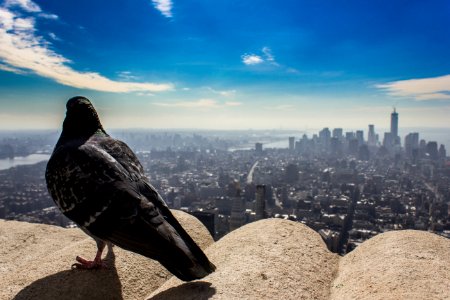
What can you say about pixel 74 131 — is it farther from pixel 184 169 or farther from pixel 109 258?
pixel 184 169

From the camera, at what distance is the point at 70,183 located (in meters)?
4.39

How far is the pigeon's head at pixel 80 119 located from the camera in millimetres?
5371

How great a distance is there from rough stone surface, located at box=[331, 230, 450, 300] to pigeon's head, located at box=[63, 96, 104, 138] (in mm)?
4615

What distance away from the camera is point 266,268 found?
211 inches

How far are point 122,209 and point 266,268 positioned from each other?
8.44 ft

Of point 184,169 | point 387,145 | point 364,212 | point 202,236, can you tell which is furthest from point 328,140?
point 202,236

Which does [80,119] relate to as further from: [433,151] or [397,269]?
[433,151]

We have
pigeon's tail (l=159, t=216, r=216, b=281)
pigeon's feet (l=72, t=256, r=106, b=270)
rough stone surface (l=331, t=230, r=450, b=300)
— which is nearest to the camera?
pigeon's tail (l=159, t=216, r=216, b=281)

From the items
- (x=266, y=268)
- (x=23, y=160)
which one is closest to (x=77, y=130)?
(x=266, y=268)

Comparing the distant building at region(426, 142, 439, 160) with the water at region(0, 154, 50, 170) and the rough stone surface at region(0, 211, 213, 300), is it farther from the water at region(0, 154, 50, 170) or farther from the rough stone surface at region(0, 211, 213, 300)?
the rough stone surface at region(0, 211, 213, 300)

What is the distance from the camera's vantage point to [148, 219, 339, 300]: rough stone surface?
15.1 ft

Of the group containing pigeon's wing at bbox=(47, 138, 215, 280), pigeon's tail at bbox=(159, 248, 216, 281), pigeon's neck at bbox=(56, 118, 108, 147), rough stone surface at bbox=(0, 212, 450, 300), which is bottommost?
rough stone surface at bbox=(0, 212, 450, 300)

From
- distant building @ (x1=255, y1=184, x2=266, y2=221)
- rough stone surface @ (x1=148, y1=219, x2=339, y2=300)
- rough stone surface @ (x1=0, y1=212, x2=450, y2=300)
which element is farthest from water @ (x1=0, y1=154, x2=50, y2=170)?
rough stone surface @ (x1=148, y1=219, x2=339, y2=300)

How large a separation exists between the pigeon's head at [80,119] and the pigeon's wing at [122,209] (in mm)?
793
